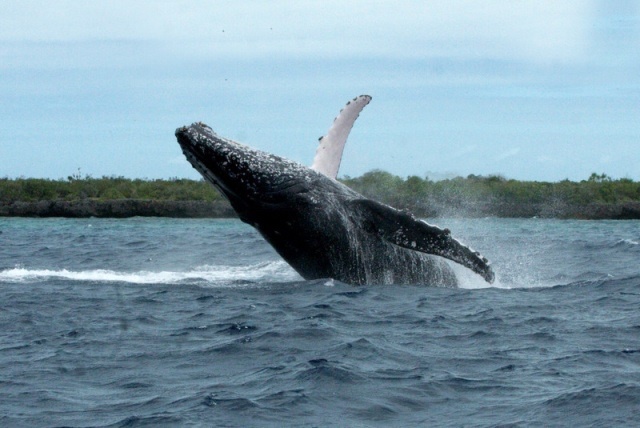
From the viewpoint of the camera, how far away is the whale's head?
1195cm

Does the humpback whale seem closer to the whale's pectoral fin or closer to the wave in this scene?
the whale's pectoral fin

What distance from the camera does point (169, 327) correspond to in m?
9.91

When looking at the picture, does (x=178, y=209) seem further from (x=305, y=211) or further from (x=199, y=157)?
(x=305, y=211)

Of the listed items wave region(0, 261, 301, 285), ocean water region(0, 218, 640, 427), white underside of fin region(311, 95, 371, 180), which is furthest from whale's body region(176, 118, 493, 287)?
wave region(0, 261, 301, 285)

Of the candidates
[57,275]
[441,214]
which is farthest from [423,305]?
[441,214]

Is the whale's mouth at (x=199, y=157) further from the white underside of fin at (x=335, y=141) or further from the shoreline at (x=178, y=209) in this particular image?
the shoreline at (x=178, y=209)

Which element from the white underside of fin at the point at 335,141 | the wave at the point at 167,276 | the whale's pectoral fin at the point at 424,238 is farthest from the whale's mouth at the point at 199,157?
the wave at the point at 167,276

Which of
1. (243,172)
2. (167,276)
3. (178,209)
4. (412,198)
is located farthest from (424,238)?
(178,209)

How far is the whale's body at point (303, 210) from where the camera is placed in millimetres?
11867

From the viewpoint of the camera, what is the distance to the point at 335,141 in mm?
12977

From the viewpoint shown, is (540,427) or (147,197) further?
(147,197)

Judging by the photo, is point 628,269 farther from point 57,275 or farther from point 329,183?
point 57,275

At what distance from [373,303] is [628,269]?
302 inches

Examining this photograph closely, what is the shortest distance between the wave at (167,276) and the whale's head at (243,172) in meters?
2.22
